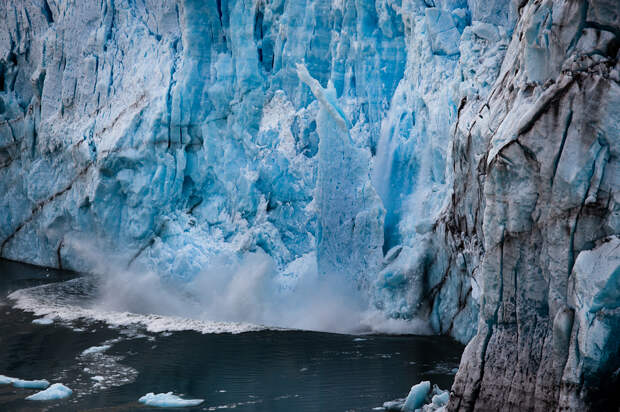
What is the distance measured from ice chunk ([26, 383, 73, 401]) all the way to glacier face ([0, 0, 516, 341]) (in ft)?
13.3

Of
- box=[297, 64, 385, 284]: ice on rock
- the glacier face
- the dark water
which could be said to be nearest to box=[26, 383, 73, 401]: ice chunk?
the dark water

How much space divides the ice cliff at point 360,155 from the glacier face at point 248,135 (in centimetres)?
4

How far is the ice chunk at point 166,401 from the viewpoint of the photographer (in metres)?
6.46

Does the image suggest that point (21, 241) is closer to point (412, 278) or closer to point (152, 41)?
point (152, 41)

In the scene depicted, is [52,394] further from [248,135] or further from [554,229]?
[248,135]

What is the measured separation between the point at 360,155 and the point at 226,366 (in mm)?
3628

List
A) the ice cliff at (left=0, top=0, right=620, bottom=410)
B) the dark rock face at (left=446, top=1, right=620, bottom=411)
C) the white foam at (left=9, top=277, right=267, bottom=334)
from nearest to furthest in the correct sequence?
the dark rock face at (left=446, top=1, right=620, bottom=411) → the ice cliff at (left=0, top=0, right=620, bottom=410) → the white foam at (left=9, top=277, right=267, bottom=334)

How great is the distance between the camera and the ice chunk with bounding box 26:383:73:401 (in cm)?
681

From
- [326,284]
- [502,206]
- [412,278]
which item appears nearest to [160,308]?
[326,284]

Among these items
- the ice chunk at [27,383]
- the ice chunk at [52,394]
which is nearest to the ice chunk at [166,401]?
the ice chunk at [52,394]

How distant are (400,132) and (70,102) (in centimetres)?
736

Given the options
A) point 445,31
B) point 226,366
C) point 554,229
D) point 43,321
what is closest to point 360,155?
point 445,31

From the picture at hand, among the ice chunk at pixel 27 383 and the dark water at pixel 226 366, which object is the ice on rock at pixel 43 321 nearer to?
the dark water at pixel 226 366

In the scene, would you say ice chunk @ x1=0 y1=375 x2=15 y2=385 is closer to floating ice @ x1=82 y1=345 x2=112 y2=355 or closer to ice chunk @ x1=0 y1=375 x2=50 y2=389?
ice chunk @ x1=0 y1=375 x2=50 y2=389
